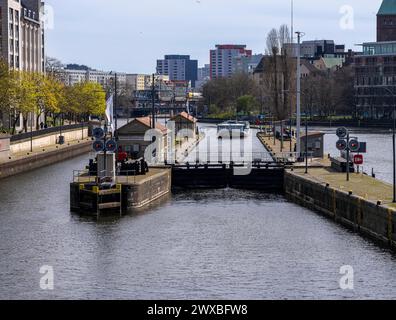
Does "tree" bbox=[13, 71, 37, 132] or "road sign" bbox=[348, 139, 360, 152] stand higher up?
"tree" bbox=[13, 71, 37, 132]

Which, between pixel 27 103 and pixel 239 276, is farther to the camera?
pixel 27 103

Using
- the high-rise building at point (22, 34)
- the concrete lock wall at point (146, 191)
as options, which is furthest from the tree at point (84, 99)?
the concrete lock wall at point (146, 191)

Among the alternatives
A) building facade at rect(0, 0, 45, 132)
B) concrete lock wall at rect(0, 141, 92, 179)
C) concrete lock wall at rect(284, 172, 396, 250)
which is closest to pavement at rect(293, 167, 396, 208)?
concrete lock wall at rect(284, 172, 396, 250)

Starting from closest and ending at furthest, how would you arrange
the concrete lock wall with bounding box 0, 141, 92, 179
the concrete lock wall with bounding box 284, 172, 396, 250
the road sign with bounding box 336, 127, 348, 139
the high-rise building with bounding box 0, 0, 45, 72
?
the concrete lock wall with bounding box 284, 172, 396, 250
the road sign with bounding box 336, 127, 348, 139
the concrete lock wall with bounding box 0, 141, 92, 179
the high-rise building with bounding box 0, 0, 45, 72

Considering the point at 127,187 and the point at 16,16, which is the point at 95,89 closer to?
the point at 16,16

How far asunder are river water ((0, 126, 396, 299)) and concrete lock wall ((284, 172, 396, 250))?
0.93 metres

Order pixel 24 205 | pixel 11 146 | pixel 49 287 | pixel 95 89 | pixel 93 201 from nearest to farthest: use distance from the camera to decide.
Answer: pixel 49 287
pixel 93 201
pixel 24 205
pixel 11 146
pixel 95 89

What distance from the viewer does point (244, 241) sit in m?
50.3

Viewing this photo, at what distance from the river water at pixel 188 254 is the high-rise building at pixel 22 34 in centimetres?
6794

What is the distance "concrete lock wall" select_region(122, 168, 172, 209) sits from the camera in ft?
204

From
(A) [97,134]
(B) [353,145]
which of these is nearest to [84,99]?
(A) [97,134]

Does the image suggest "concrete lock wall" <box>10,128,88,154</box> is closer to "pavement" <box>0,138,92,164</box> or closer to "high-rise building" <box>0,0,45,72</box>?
"pavement" <box>0,138,92,164</box>

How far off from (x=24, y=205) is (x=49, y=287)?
25232 millimetres
